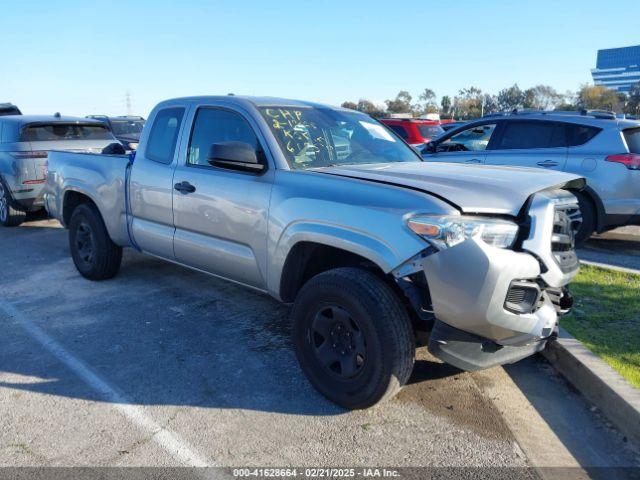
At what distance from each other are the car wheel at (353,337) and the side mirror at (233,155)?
3.25 ft

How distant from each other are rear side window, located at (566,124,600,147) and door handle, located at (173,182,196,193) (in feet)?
17.4

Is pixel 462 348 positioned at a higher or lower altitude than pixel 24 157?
lower

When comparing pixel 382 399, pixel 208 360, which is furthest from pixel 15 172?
pixel 382 399

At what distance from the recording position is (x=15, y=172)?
8.44 m

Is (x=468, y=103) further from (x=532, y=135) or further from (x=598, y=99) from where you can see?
(x=532, y=135)

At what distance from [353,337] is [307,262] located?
690mm

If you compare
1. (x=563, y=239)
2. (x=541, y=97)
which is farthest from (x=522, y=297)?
(x=541, y=97)

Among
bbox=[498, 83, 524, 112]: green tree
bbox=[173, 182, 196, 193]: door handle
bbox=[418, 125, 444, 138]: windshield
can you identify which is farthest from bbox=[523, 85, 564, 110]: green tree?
bbox=[173, 182, 196, 193]: door handle

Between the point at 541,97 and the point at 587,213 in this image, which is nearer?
the point at 587,213

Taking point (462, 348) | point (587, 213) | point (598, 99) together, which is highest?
point (598, 99)

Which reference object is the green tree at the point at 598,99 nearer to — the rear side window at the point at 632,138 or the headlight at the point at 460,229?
the rear side window at the point at 632,138

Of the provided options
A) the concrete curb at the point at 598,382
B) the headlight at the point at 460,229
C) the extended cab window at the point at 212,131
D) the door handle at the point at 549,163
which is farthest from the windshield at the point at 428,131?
the headlight at the point at 460,229

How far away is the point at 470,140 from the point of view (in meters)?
8.59

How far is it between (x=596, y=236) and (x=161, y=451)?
24.5 ft
